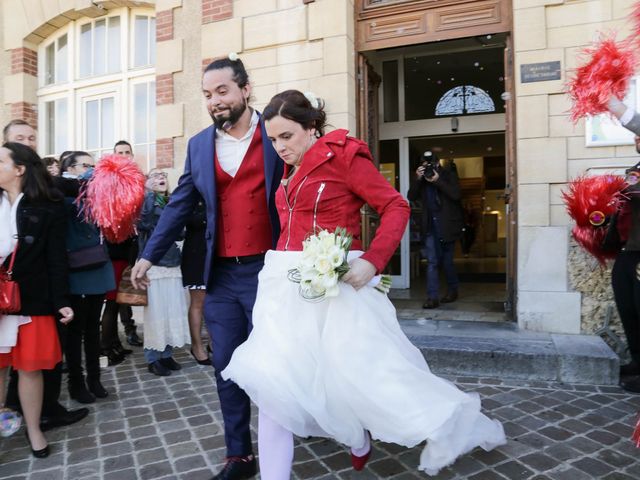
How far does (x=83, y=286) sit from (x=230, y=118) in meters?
2.10

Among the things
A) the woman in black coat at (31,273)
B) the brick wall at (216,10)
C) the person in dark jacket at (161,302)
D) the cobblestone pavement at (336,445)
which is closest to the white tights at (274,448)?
the cobblestone pavement at (336,445)

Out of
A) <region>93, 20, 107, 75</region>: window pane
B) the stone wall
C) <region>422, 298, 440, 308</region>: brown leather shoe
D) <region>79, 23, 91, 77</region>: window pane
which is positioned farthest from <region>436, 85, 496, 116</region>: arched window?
<region>79, 23, 91, 77</region>: window pane

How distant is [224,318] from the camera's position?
275cm

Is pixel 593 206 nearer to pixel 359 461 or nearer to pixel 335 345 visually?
pixel 359 461

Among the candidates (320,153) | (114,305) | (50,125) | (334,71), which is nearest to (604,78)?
(320,153)

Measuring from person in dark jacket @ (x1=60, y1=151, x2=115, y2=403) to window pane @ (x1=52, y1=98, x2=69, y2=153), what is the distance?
4452mm

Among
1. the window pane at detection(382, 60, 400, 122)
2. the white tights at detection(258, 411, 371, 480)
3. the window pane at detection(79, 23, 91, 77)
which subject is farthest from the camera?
the window pane at detection(382, 60, 400, 122)

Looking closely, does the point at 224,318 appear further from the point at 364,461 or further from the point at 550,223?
the point at 550,223

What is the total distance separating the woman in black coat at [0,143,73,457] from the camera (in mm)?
3119

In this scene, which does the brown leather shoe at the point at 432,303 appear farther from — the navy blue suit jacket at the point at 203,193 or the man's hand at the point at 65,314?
the man's hand at the point at 65,314

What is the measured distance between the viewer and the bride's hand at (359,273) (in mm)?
2080

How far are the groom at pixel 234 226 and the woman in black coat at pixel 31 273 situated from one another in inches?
34.1

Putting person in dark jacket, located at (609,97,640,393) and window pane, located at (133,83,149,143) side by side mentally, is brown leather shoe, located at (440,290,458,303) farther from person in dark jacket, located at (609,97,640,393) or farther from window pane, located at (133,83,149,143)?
window pane, located at (133,83,149,143)

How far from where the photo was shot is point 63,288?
3.27 meters
